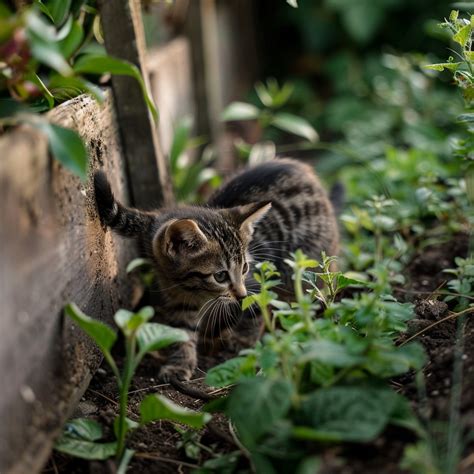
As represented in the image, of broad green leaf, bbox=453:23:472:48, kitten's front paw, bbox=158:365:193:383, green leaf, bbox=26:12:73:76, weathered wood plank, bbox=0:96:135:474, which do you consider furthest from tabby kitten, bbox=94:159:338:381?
broad green leaf, bbox=453:23:472:48

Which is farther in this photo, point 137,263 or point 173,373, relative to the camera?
point 137,263

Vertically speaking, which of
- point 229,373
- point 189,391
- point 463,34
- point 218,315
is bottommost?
point 218,315

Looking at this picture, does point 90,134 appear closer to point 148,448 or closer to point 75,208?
point 75,208

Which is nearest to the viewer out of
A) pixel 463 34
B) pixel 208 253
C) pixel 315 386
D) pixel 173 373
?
pixel 315 386

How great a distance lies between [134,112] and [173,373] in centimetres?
141

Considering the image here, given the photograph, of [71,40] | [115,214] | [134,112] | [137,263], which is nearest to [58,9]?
[71,40]

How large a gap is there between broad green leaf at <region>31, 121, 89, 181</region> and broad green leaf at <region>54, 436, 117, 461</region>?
921 mm

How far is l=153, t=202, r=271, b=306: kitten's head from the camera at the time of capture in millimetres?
3344

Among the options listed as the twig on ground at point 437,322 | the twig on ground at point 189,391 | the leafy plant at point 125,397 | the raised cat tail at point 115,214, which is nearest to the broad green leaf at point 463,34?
the twig on ground at point 437,322

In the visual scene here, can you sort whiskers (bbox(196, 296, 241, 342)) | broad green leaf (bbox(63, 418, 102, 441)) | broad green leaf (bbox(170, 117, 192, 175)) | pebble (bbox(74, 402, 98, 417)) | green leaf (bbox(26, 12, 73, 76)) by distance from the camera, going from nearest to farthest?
green leaf (bbox(26, 12, 73, 76)) < broad green leaf (bbox(63, 418, 102, 441)) < pebble (bbox(74, 402, 98, 417)) < whiskers (bbox(196, 296, 241, 342)) < broad green leaf (bbox(170, 117, 192, 175))

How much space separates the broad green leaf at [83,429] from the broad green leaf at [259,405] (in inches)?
24.6

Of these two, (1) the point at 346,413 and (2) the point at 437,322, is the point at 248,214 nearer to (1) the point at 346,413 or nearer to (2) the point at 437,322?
(2) the point at 437,322

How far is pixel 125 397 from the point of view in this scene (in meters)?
2.37

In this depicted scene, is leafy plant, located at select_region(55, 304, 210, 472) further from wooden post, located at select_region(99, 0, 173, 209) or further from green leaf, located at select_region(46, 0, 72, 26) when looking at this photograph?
wooden post, located at select_region(99, 0, 173, 209)
